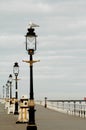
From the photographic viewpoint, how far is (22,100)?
31594mm

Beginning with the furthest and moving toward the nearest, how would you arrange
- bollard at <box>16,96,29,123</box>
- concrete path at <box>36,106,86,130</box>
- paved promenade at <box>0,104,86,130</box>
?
1. bollard at <box>16,96,29,123</box>
2. concrete path at <box>36,106,86,130</box>
3. paved promenade at <box>0,104,86,130</box>

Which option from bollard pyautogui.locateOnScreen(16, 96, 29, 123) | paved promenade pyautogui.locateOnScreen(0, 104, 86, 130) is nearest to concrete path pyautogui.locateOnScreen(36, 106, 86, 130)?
paved promenade pyautogui.locateOnScreen(0, 104, 86, 130)

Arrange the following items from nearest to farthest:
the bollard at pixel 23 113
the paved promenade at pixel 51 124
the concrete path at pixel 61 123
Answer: the paved promenade at pixel 51 124 → the concrete path at pixel 61 123 → the bollard at pixel 23 113

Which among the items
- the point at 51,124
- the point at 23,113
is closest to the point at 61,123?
the point at 51,124

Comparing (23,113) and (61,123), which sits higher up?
(23,113)

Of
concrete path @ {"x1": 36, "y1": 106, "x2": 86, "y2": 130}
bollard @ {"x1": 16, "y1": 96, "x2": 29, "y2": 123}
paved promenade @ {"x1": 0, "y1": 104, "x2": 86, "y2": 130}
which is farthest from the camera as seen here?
bollard @ {"x1": 16, "y1": 96, "x2": 29, "y2": 123}

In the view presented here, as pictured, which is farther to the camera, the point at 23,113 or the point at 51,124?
the point at 23,113

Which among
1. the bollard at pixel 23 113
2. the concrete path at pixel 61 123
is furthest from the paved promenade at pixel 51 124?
the bollard at pixel 23 113

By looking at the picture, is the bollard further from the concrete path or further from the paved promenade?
the concrete path

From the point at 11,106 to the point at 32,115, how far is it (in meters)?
27.4

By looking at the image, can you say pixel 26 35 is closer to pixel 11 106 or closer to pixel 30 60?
pixel 30 60

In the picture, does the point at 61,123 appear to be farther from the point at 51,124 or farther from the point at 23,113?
the point at 23,113

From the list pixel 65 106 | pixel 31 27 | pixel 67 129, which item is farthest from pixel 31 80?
pixel 65 106

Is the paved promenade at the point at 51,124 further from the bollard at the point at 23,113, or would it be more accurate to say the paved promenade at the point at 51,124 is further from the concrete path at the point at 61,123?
the bollard at the point at 23,113
